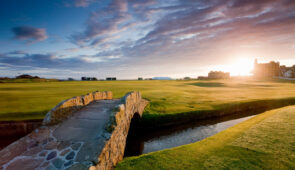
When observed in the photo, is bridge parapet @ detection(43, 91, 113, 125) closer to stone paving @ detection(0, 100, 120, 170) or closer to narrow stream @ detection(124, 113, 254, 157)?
stone paving @ detection(0, 100, 120, 170)

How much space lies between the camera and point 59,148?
6.07 meters

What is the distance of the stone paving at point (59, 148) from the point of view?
5386 millimetres

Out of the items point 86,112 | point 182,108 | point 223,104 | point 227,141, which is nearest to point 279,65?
point 223,104

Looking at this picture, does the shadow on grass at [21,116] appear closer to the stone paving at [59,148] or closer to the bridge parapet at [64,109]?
the bridge parapet at [64,109]

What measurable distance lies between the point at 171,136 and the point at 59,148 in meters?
9.39

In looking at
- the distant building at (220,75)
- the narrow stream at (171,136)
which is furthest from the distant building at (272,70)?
the narrow stream at (171,136)

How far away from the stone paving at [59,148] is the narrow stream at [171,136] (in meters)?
4.61

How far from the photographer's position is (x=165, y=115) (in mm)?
15398

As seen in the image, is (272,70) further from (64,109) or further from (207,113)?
(64,109)

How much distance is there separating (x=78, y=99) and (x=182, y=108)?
12.5m

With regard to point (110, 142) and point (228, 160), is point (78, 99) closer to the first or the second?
point (110, 142)

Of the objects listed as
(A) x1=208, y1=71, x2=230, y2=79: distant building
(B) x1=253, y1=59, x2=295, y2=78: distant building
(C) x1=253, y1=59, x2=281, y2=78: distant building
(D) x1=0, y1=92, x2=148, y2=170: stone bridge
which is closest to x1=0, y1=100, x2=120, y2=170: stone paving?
(D) x1=0, y1=92, x2=148, y2=170: stone bridge

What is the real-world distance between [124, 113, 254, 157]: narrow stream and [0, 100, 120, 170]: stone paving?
461 centimetres

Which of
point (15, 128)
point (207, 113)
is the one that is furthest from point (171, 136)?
point (15, 128)
